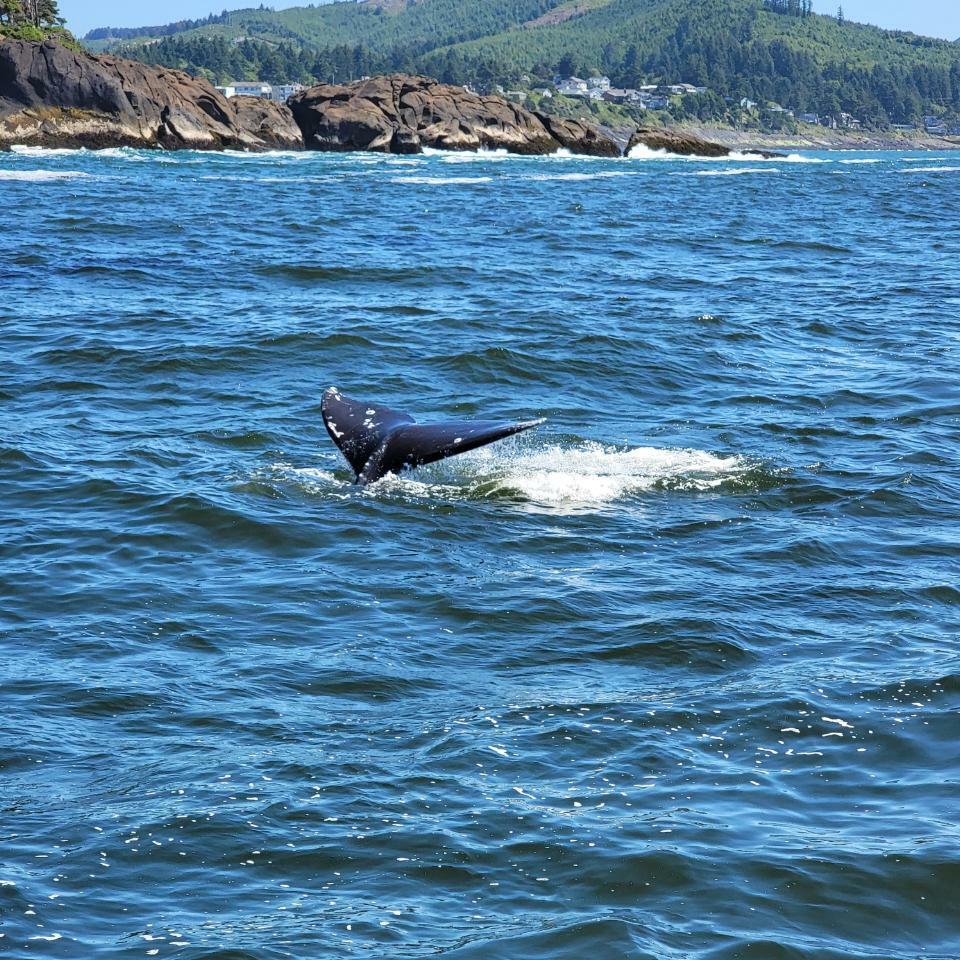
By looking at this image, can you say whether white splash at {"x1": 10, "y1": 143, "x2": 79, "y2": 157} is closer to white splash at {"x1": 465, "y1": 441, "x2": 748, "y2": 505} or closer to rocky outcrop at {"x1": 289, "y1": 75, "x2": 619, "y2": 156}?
rocky outcrop at {"x1": 289, "y1": 75, "x2": 619, "y2": 156}

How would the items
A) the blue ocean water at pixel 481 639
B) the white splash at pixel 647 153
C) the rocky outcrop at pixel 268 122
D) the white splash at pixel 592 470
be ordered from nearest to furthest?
1. the blue ocean water at pixel 481 639
2. the white splash at pixel 592 470
3. the rocky outcrop at pixel 268 122
4. the white splash at pixel 647 153

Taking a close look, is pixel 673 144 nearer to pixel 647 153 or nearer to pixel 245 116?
pixel 647 153

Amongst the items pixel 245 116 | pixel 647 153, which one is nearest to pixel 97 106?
pixel 245 116

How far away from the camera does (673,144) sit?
128m

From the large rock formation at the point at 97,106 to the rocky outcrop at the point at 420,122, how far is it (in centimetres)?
1043

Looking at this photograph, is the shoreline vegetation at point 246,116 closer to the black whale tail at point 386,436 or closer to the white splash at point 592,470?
the black whale tail at point 386,436

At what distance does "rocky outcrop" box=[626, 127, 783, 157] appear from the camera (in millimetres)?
125500

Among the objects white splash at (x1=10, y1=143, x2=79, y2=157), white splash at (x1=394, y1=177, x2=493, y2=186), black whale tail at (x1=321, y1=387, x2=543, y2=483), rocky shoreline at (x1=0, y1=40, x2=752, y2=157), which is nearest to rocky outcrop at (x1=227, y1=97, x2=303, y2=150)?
rocky shoreline at (x1=0, y1=40, x2=752, y2=157)

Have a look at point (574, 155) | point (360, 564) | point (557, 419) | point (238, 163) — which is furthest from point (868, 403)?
point (574, 155)

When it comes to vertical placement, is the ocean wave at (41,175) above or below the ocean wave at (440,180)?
below

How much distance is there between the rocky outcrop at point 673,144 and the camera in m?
126

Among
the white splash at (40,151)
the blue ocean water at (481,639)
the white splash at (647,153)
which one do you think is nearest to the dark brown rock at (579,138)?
the white splash at (647,153)

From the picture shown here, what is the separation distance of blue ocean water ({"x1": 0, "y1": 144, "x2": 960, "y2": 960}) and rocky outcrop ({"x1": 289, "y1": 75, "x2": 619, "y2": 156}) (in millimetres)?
92158

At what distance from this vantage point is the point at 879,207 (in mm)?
52750
